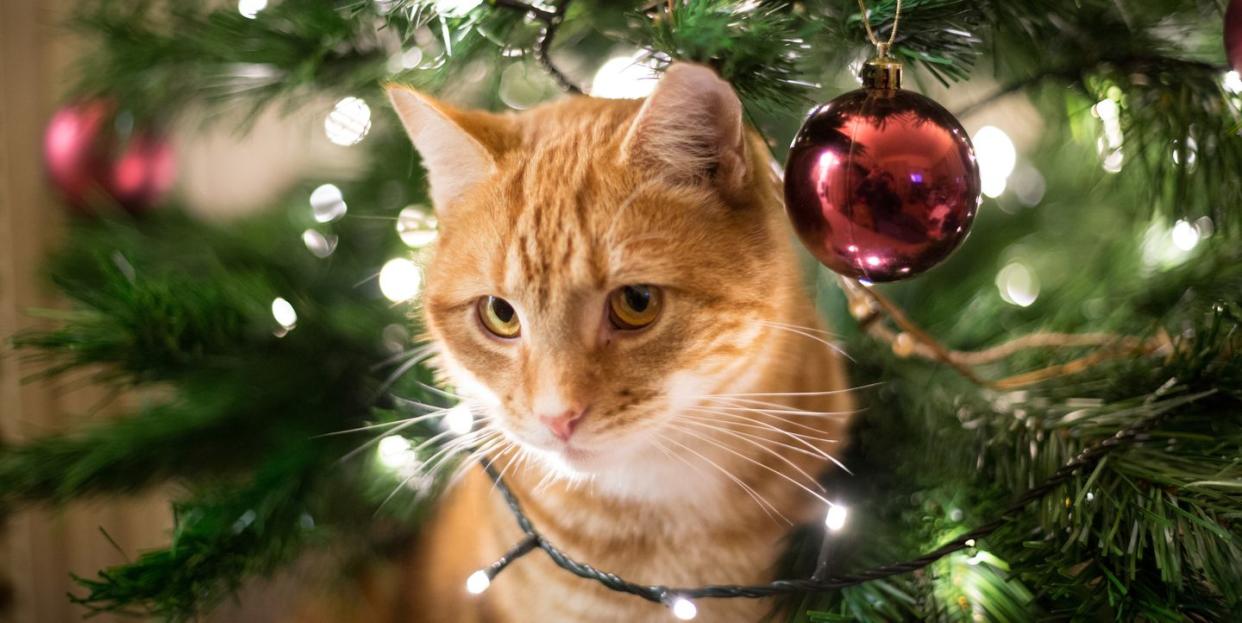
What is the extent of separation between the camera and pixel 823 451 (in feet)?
2.42

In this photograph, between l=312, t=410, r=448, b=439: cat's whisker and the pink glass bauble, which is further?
l=312, t=410, r=448, b=439: cat's whisker

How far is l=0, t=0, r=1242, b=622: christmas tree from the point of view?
0.56 metres

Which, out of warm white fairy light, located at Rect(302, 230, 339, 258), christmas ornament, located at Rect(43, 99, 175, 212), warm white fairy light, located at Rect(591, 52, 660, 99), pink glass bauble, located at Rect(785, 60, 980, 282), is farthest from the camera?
christmas ornament, located at Rect(43, 99, 175, 212)

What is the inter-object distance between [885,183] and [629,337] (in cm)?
27

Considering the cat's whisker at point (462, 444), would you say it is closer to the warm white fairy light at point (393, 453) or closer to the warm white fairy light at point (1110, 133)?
the warm white fairy light at point (393, 453)

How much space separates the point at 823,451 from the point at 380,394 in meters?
0.46

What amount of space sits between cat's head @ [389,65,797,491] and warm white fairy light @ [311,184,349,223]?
1.15 feet

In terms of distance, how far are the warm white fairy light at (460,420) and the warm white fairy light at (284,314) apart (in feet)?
0.65

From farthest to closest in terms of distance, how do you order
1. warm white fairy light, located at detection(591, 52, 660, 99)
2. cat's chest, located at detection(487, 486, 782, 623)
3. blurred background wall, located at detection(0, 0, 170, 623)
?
blurred background wall, located at detection(0, 0, 170, 623), warm white fairy light, located at detection(591, 52, 660, 99), cat's chest, located at detection(487, 486, 782, 623)

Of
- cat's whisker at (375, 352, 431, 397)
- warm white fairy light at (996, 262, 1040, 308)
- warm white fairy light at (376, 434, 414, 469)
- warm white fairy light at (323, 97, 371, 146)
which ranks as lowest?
warm white fairy light at (376, 434, 414, 469)

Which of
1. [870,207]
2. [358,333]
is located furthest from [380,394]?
[870,207]

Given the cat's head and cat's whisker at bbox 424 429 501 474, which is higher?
the cat's head

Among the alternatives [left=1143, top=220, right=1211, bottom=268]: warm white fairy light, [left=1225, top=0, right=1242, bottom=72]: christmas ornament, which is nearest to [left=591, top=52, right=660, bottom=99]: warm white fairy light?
[left=1225, top=0, right=1242, bottom=72]: christmas ornament

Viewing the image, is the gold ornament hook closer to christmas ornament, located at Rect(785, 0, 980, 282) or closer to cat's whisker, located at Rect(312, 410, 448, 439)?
christmas ornament, located at Rect(785, 0, 980, 282)
